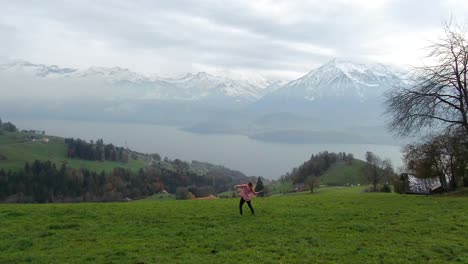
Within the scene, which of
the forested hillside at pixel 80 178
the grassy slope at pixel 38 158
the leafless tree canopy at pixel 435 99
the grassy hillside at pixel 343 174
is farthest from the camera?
the grassy slope at pixel 38 158

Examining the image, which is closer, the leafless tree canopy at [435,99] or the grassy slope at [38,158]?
the leafless tree canopy at [435,99]

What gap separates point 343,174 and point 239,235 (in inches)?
5469

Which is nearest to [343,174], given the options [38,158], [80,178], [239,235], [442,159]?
[80,178]

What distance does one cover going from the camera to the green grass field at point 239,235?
12984mm

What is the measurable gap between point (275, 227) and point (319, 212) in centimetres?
460

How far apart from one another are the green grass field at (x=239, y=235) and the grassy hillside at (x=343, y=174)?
11963 cm

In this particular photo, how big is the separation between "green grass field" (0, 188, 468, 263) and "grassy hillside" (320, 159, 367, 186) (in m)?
120

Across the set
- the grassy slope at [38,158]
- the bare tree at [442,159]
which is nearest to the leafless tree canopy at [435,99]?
the bare tree at [442,159]

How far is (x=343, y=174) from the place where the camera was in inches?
5837

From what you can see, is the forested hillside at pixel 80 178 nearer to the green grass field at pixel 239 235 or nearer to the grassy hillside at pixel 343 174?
the grassy hillside at pixel 343 174

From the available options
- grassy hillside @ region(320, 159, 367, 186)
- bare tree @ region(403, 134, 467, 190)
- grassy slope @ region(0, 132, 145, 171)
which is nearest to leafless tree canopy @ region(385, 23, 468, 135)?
bare tree @ region(403, 134, 467, 190)

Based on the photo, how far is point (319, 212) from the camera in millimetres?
20734

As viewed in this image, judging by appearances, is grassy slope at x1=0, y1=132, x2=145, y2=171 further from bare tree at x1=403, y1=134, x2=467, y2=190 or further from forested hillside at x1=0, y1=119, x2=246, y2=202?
bare tree at x1=403, y1=134, x2=467, y2=190

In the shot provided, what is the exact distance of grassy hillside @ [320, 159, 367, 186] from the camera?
459 feet
